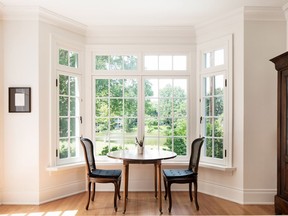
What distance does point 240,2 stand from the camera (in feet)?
12.1

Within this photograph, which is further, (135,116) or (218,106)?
(135,116)

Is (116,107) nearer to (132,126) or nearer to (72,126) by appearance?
(132,126)

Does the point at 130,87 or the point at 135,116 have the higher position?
the point at 130,87

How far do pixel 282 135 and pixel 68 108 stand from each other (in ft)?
10.6

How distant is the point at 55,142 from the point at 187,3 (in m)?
2.87

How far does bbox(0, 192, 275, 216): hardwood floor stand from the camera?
3.58 m

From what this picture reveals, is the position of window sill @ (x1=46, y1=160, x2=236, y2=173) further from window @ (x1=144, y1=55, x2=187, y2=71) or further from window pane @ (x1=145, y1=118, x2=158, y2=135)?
window @ (x1=144, y1=55, x2=187, y2=71)

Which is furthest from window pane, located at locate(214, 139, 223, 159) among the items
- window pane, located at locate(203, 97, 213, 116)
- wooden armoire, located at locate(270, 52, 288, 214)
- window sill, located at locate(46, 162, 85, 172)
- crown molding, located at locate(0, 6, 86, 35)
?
crown molding, located at locate(0, 6, 86, 35)

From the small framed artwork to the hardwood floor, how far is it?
55.7 inches

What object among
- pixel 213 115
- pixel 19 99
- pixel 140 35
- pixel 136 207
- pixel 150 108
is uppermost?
pixel 140 35

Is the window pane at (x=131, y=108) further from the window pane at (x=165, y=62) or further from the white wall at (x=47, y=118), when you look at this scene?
the white wall at (x=47, y=118)

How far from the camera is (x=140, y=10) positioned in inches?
155

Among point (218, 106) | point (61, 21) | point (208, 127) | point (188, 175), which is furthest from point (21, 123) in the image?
point (218, 106)

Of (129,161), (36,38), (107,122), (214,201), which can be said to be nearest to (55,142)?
(107,122)
